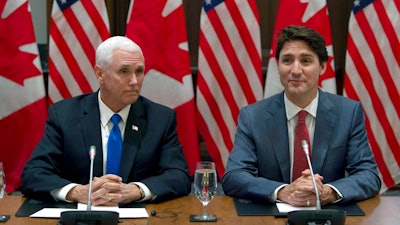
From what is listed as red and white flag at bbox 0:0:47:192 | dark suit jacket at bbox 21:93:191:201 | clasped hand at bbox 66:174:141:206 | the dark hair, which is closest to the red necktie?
the dark hair

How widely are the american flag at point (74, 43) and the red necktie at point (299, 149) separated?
5.07 ft

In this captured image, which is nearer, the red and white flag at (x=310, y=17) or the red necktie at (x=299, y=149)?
the red necktie at (x=299, y=149)

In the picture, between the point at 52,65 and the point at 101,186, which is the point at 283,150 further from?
the point at 52,65

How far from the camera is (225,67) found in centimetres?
425

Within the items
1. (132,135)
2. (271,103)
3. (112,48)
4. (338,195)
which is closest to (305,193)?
(338,195)

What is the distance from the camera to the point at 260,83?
14.0 feet

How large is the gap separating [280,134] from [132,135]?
0.70m

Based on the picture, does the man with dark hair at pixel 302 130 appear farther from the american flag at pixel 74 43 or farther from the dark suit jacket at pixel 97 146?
the american flag at pixel 74 43

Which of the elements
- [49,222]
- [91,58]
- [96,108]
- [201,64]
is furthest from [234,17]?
[49,222]

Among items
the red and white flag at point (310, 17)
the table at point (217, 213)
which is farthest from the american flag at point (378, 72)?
the table at point (217, 213)

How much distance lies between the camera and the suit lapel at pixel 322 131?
311cm

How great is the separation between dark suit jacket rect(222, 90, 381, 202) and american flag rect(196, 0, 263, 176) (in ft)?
3.34

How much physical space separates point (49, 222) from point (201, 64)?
1.98m

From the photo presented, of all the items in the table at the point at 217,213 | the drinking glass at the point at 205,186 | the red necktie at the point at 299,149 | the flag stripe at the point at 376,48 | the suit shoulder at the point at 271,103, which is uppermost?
the flag stripe at the point at 376,48
